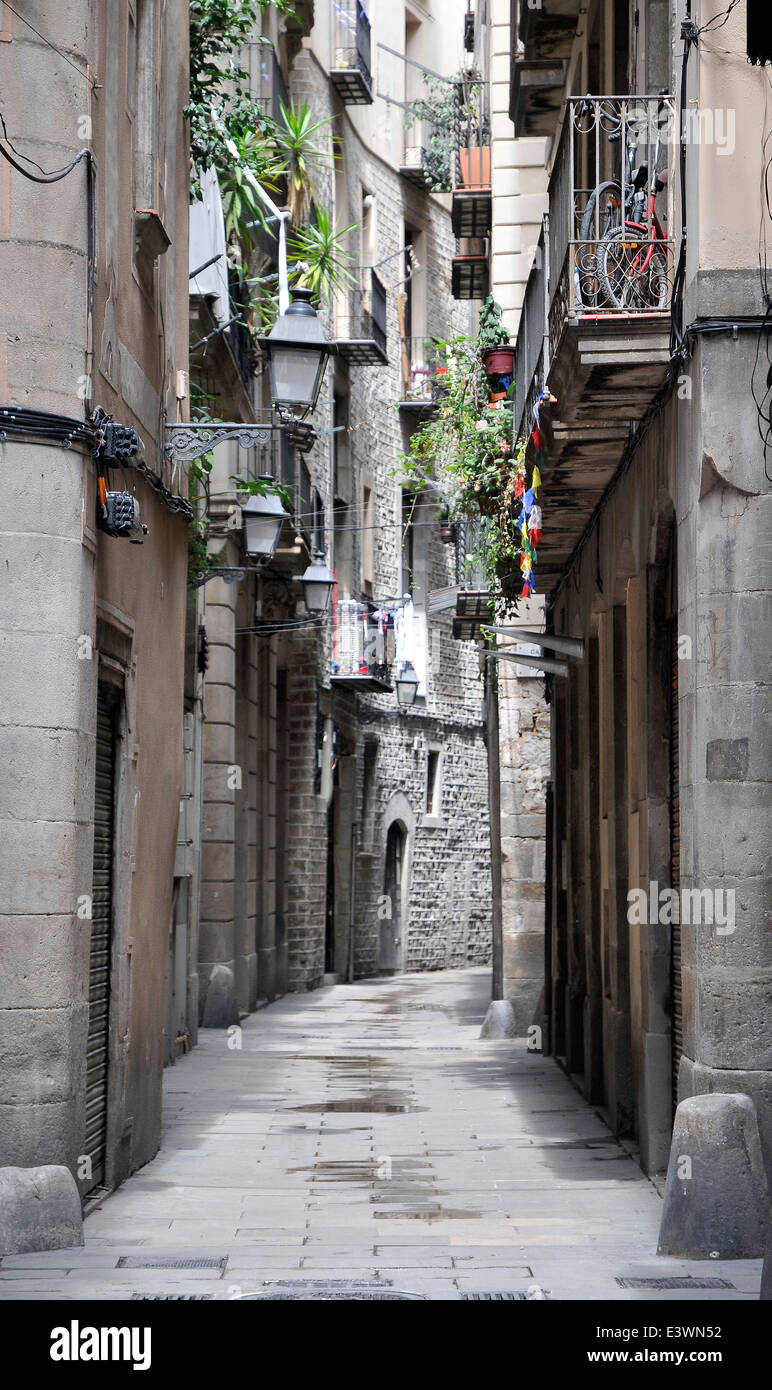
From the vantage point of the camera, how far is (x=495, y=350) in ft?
56.8

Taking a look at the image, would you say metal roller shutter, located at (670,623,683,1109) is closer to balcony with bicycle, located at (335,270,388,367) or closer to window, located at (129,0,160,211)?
window, located at (129,0,160,211)

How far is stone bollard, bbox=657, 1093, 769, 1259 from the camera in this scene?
8242 millimetres

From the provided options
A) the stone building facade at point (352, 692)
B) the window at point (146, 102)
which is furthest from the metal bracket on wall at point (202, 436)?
the stone building facade at point (352, 692)

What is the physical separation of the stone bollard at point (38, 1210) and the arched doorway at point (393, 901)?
2520 centimetres

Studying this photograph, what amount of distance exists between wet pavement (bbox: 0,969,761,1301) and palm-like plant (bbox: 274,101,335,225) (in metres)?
10.3

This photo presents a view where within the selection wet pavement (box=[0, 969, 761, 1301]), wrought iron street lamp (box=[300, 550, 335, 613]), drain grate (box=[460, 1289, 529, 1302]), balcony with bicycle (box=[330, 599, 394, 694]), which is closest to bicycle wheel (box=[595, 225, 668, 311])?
wet pavement (box=[0, 969, 761, 1301])

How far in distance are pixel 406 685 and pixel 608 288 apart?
77.3 ft

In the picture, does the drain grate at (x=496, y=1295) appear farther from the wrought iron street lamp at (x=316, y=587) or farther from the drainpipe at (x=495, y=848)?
the wrought iron street lamp at (x=316, y=587)

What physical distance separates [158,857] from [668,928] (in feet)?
10.3

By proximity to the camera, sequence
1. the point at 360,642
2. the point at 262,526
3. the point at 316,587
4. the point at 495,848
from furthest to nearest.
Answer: the point at 360,642
the point at 316,587
the point at 495,848
the point at 262,526

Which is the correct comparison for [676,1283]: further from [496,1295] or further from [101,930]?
[101,930]

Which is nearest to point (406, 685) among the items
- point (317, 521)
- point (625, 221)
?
point (317, 521)

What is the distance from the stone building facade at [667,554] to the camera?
868cm
